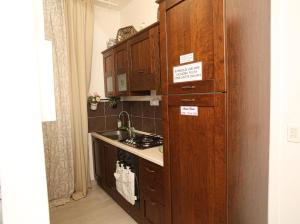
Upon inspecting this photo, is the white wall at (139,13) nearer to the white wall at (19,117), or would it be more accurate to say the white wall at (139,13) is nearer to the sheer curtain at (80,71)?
the sheer curtain at (80,71)

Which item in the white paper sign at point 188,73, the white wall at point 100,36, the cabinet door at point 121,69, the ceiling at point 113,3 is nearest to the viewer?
the white paper sign at point 188,73

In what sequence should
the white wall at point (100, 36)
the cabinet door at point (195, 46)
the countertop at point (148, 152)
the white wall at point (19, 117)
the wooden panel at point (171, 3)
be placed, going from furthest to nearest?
1. the white wall at point (100, 36)
2. the countertop at point (148, 152)
3. the wooden panel at point (171, 3)
4. the cabinet door at point (195, 46)
5. the white wall at point (19, 117)

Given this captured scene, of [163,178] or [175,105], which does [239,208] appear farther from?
[175,105]

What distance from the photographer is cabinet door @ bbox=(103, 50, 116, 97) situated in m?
3.01

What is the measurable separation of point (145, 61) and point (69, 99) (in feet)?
4.72

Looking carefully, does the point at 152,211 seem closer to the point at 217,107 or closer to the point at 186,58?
the point at 217,107

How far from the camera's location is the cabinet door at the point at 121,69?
8.57 ft

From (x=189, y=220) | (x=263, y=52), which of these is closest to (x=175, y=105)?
(x=263, y=52)

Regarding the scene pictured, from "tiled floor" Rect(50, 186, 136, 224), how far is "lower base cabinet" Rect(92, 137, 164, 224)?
0.29ft

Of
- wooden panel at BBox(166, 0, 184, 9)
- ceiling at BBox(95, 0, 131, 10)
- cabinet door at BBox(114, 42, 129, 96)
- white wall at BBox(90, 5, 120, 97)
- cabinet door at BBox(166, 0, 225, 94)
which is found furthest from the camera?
white wall at BBox(90, 5, 120, 97)
